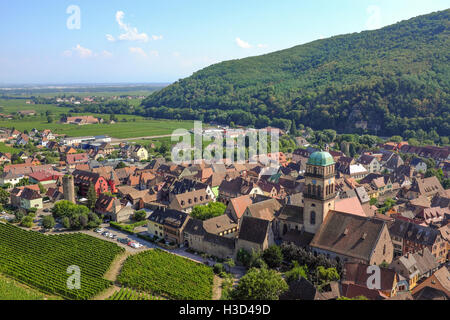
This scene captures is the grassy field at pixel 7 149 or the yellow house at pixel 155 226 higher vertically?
the grassy field at pixel 7 149

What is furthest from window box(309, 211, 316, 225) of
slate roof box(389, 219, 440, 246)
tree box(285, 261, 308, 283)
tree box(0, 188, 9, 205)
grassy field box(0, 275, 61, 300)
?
tree box(0, 188, 9, 205)

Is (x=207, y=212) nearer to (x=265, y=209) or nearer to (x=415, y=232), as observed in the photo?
(x=265, y=209)

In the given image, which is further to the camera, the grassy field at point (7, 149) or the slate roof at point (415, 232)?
the grassy field at point (7, 149)

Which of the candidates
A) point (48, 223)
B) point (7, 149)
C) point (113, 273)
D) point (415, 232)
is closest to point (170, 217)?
point (113, 273)

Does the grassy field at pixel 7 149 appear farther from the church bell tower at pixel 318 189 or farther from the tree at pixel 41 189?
the church bell tower at pixel 318 189

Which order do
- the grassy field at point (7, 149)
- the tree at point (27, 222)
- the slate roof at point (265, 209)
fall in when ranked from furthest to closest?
the grassy field at point (7, 149)
the tree at point (27, 222)
the slate roof at point (265, 209)

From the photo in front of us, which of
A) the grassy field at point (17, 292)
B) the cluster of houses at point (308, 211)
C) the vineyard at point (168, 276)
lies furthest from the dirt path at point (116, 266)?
the cluster of houses at point (308, 211)

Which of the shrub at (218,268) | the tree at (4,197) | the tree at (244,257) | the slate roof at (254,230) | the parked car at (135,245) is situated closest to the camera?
the shrub at (218,268)

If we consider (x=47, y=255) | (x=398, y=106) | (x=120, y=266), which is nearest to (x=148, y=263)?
(x=120, y=266)
